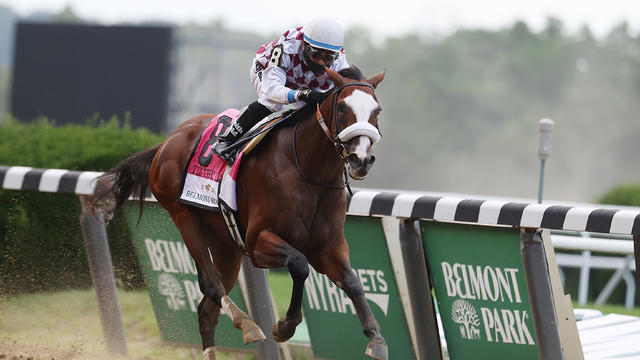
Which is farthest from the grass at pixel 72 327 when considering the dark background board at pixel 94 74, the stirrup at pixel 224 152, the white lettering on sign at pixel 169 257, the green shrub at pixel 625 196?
the dark background board at pixel 94 74

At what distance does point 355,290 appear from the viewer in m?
4.00

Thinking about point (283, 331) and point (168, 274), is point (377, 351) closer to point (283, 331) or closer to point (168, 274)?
point (283, 331)

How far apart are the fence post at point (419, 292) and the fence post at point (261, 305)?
919mm

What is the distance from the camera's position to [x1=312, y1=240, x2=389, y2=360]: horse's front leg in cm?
383

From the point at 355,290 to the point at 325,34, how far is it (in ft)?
3.62

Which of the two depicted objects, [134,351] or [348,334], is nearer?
[348,334]

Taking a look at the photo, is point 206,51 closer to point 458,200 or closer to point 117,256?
point 117,256

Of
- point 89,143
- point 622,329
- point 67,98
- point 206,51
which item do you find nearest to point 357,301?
point 622,329

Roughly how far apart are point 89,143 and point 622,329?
4.26 metres

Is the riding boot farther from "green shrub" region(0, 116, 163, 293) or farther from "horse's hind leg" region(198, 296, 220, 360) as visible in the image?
"green shrub" region(0, 116, 163, 293)

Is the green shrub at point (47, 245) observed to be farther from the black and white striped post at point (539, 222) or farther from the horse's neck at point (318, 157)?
the black and white striped post at point (539, 222)

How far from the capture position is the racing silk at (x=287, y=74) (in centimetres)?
427

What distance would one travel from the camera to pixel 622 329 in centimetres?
479

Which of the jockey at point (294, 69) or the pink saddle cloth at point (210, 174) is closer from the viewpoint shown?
the jockey at point (294, 69)
